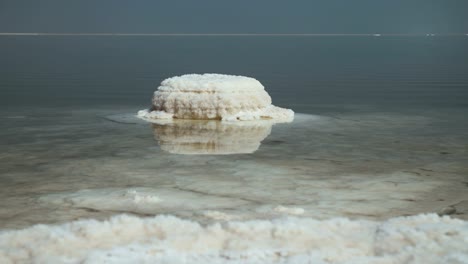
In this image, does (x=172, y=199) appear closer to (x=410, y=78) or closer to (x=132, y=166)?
(x=132, y=166)

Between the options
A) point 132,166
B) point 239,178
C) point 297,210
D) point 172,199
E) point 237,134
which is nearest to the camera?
point 297,210

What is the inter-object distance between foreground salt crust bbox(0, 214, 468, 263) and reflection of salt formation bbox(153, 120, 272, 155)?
2.97m

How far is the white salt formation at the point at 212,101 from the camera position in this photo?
10.2m

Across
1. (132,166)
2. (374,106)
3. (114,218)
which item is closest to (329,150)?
(132,166)

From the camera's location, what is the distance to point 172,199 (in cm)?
536

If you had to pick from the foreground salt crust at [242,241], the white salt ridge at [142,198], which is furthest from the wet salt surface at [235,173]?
the foreground salt crust at [242,241]

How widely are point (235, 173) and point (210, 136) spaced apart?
7.62 feet

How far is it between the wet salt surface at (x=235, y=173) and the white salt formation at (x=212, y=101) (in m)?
0.70

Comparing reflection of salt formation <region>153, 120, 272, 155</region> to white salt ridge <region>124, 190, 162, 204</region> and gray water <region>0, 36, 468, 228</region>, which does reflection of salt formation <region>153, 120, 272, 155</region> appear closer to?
gray water <region>0, 36, 468, 228</region>

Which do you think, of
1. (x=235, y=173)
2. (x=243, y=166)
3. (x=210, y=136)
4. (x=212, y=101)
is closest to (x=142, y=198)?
(x=235, y=173)

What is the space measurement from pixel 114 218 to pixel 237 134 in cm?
438

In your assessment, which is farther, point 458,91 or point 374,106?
point 458,91

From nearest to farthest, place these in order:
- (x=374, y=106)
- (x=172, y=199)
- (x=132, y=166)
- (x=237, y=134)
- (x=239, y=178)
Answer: (x=172, y=199), (x=239, y=178), (x=132, y=166), (x=237, y=134), (x=374, y=106)

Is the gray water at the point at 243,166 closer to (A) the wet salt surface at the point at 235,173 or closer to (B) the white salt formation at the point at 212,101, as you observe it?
(A) the wet salt surface at the point at 235,173
